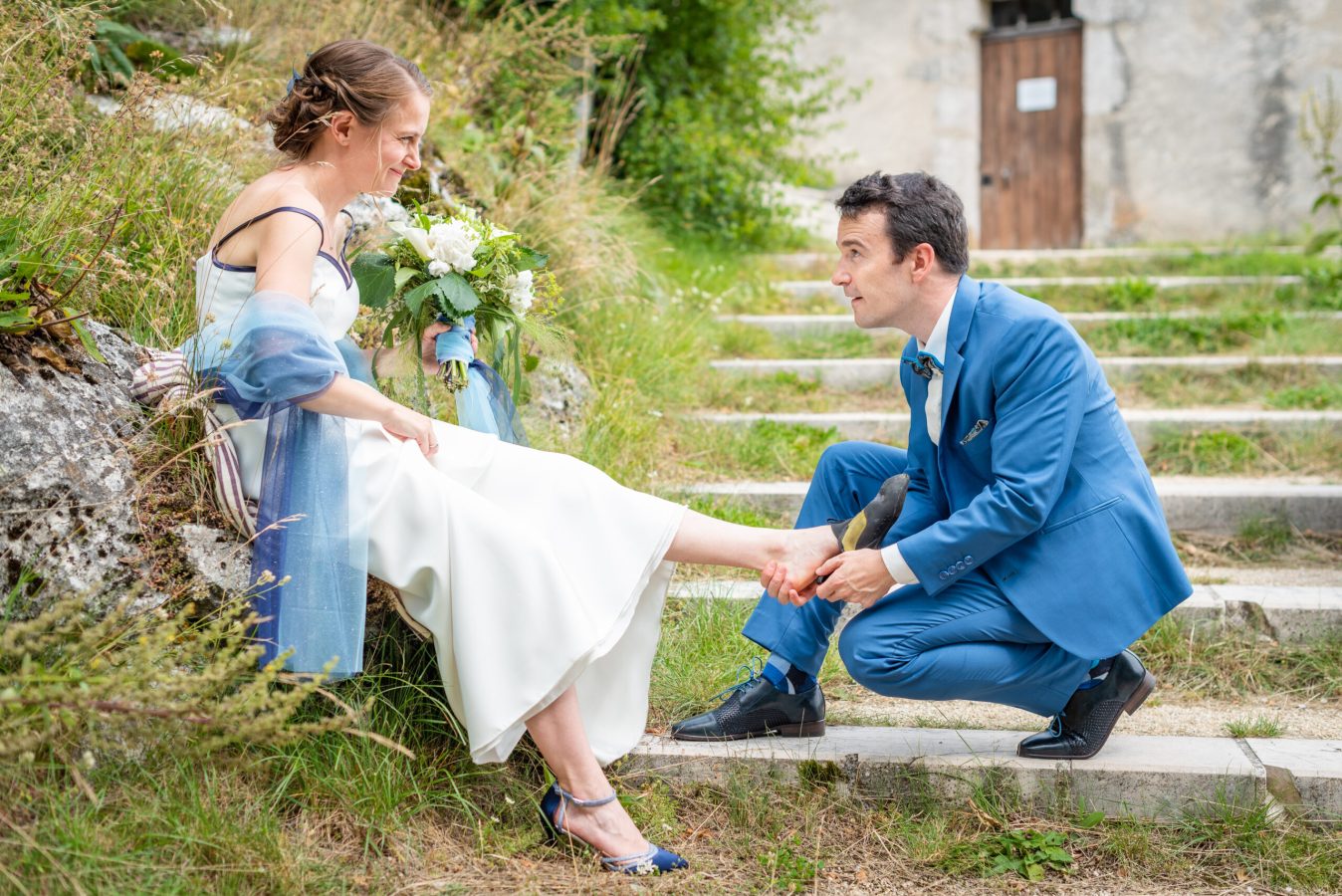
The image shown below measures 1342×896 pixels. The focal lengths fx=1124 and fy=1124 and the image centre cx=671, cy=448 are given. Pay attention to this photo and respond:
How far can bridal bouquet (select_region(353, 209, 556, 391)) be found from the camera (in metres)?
2.85

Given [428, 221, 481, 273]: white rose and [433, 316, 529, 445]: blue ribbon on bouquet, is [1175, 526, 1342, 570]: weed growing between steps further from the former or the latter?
[428, 221, 481, 273]: white rose

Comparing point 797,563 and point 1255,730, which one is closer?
point 797,563

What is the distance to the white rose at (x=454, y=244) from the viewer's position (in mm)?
2840

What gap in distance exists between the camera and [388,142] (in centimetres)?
263

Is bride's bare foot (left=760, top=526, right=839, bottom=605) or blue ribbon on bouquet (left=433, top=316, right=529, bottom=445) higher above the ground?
blue ribbon on bouquet (left=433, top=316, right=529, bottom=445)

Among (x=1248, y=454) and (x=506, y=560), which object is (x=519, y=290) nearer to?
(x=506, y=560)

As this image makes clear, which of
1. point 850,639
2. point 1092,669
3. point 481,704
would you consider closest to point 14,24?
point 481,704

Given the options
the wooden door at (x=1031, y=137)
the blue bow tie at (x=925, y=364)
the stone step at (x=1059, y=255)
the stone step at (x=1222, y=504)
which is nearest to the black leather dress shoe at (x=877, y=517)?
the blue bow tie at (x=925, y=364)

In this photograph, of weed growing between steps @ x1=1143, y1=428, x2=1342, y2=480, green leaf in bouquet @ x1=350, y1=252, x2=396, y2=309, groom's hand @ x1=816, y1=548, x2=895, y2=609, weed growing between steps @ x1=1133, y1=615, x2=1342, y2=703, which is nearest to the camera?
groom's hand @ x1=816, y1=548, x2=895, y2=609

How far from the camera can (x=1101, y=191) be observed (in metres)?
10.6

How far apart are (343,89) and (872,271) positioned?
1.29 m

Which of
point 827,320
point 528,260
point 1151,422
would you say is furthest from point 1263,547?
point 528,260

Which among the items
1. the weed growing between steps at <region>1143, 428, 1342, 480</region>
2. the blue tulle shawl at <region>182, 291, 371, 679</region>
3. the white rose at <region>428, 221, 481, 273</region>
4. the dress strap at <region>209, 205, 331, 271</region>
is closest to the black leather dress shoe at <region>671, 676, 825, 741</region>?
the blue tulle shawl at <region>182, 291, 371, 679</region>

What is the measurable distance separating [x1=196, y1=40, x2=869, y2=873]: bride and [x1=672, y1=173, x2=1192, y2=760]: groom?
246 millimetres
